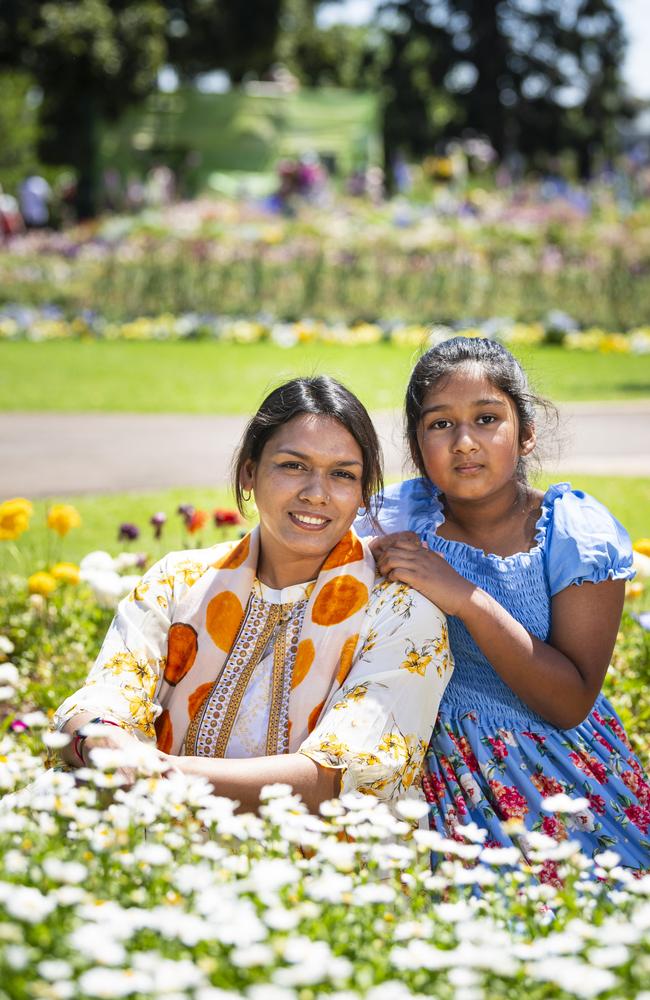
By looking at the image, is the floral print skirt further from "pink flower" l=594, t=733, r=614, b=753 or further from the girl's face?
the girl's face

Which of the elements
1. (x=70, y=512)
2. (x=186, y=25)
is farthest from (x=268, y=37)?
(x=70, y=512)

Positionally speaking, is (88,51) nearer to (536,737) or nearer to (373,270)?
(373,270)

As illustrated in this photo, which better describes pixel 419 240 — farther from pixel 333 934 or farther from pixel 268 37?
→ pixel 268 37

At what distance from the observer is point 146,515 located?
19.0 feet

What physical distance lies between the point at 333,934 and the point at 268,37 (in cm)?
3588

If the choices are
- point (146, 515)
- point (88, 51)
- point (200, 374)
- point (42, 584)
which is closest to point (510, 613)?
point (42, 584)

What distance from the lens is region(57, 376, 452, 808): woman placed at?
243cm

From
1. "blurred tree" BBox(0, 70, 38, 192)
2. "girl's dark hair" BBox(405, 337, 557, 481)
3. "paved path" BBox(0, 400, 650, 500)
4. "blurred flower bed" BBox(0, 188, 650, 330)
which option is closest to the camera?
"girl's dark hair" BBox(405, 337, 557, 481)

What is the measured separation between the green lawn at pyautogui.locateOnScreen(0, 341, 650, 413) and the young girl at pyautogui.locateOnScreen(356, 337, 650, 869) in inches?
197

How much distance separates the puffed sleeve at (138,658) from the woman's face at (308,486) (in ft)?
0.84

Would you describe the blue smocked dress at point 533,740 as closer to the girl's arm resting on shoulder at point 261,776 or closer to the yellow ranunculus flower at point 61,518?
the girl's arm resting on shoulder at point 261,776

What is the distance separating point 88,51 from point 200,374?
879 inches

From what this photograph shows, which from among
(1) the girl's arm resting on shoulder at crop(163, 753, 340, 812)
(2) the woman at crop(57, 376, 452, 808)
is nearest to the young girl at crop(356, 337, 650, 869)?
(2) the woman at crop(57, 376, 452, 808)

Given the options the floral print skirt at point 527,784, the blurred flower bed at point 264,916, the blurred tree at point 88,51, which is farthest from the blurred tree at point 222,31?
the blurred flower bed at point 264,916
